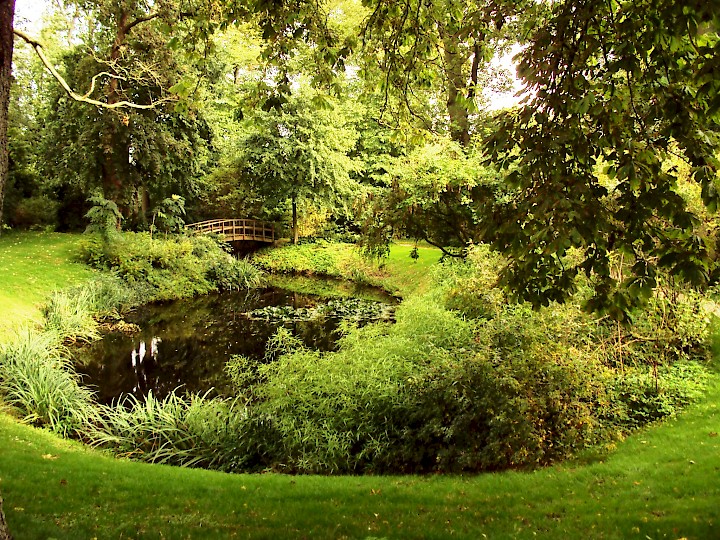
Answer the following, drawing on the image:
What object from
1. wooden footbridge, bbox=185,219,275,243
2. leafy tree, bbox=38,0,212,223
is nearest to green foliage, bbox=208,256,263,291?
wooden footbridge, bbox=185,219,275,243

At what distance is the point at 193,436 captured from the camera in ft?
24.8

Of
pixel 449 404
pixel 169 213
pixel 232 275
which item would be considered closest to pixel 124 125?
pixel 169 213

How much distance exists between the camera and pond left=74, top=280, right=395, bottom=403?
35.4ft

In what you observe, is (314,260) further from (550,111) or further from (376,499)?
(550,111)

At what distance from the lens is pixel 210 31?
577cm

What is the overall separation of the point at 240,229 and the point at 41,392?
793 inches

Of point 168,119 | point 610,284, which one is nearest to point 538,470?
point 610,284

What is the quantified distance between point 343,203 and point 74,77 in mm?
13615

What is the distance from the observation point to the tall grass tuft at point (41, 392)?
8.06 m

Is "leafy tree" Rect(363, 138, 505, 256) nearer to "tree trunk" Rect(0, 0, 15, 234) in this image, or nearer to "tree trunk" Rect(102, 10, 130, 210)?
"tree trunk" Rect(0, 0, 15, 234)

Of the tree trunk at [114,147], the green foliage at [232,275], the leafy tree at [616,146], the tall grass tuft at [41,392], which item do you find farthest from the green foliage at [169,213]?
the leafy tree at [616,146]

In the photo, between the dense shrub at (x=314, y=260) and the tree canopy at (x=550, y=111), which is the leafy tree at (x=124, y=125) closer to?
the dense shrub at (x=314, y=260)

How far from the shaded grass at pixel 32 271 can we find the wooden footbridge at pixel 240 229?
6.16 m

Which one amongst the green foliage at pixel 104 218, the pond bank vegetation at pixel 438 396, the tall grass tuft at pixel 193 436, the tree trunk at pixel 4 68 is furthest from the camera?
the green foliage at pixel 104 218
